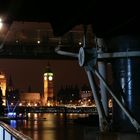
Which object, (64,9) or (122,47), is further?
(122,47)

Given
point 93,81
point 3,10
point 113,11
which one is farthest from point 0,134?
point 93,81

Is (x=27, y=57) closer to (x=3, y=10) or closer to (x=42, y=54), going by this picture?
(x=42, y=54)

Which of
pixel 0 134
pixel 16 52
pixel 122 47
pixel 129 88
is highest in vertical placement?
pixel 16 52

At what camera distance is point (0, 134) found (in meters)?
17.1

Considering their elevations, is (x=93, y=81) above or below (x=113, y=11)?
below

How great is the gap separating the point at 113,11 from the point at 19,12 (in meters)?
3.40

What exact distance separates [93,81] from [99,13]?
18.7ft

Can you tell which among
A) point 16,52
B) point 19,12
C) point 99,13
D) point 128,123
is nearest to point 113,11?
point 99,13

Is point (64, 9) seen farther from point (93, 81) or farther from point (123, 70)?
point (93, 81)

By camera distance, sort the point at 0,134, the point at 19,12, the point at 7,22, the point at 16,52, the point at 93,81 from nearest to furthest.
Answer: the point at 0,134
the point at 19,12
the point at 7,22
the point at 93,81
the point at 16,52

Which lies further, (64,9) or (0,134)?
(64,9)

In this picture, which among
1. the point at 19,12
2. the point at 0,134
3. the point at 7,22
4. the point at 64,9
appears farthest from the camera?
the point at 7,22

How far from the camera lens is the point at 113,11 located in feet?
63.4

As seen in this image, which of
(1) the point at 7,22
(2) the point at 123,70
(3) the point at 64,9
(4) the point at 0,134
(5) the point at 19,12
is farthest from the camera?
(2) the point at 123,70
